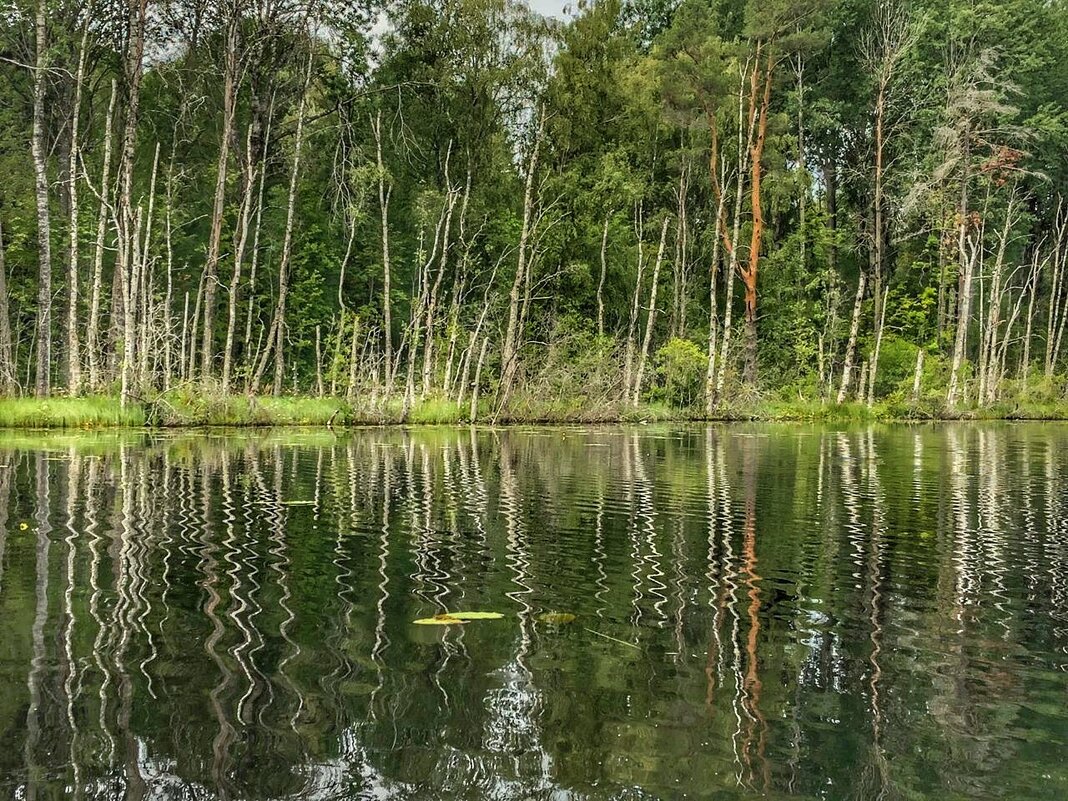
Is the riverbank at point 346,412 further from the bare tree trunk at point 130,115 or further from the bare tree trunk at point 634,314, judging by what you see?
the bare tree trunk at point 130,115

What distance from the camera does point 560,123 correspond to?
35.5 metres

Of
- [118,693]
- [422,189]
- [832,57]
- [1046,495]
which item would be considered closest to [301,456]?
[1046,495]

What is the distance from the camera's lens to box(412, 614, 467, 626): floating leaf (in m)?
4.88

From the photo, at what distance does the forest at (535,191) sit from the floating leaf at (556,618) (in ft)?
65.6

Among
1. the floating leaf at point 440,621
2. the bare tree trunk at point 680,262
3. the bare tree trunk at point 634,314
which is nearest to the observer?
the floating leaf at point 440,621

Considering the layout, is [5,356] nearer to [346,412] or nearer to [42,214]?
[42,214]

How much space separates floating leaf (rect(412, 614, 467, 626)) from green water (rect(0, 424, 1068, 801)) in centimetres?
8

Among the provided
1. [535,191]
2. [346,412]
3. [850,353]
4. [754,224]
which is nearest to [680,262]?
[754,224]

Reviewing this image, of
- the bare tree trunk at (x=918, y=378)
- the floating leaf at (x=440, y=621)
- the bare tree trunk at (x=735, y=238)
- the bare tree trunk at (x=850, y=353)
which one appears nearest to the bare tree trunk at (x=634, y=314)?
the bare tree trunk at (x=735, y=238)

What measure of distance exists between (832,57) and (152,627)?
1842 inches

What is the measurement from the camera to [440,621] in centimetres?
490

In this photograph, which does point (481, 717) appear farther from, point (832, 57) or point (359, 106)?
point (832, 57)

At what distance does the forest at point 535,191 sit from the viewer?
28.6 metres

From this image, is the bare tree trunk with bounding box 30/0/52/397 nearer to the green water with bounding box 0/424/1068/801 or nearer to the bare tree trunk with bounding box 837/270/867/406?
the green water with bounding box 0/424/1068/801
